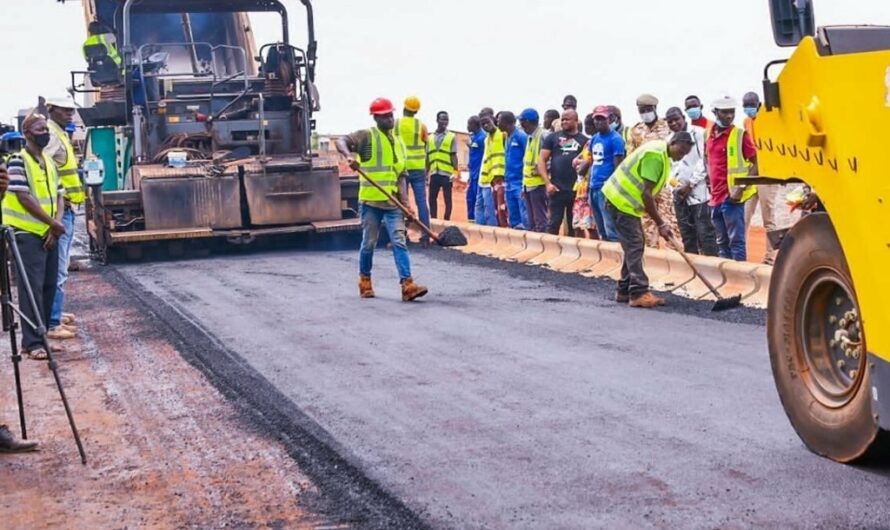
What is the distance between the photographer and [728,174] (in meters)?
13.6

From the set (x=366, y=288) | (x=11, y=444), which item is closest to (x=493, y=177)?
(x=366, y=288)

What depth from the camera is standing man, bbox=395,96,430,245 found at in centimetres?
1812

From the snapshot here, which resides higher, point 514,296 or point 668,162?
point 668,162

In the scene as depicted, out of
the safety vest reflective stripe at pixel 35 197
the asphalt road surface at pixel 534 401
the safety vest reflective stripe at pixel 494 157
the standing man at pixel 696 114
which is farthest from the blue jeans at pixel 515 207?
the safety vest reflective stripe at pixel 35 197

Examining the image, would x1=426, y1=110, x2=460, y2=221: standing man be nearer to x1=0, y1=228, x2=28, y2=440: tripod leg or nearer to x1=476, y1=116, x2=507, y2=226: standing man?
x1=476, y1=116, x2=507, y2=226: standing man

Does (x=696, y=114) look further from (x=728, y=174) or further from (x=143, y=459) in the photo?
(x=143, y=459)

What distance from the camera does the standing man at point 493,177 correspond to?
62.9 feet

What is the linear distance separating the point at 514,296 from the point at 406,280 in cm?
93

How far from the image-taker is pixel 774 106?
6.32 metres

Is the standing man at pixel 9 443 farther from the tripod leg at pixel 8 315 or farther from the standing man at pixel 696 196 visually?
the standing man at pixel 696 196

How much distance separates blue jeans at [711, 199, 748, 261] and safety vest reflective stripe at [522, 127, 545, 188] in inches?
147

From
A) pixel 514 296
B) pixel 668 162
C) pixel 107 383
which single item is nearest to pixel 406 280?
pixel 514 296

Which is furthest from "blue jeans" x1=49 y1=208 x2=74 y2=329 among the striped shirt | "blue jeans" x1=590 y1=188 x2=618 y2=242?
"blue jeans" x1=590 y1=188 x2=618 y2=242

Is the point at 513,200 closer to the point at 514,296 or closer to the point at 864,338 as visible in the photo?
the point at 514,296
